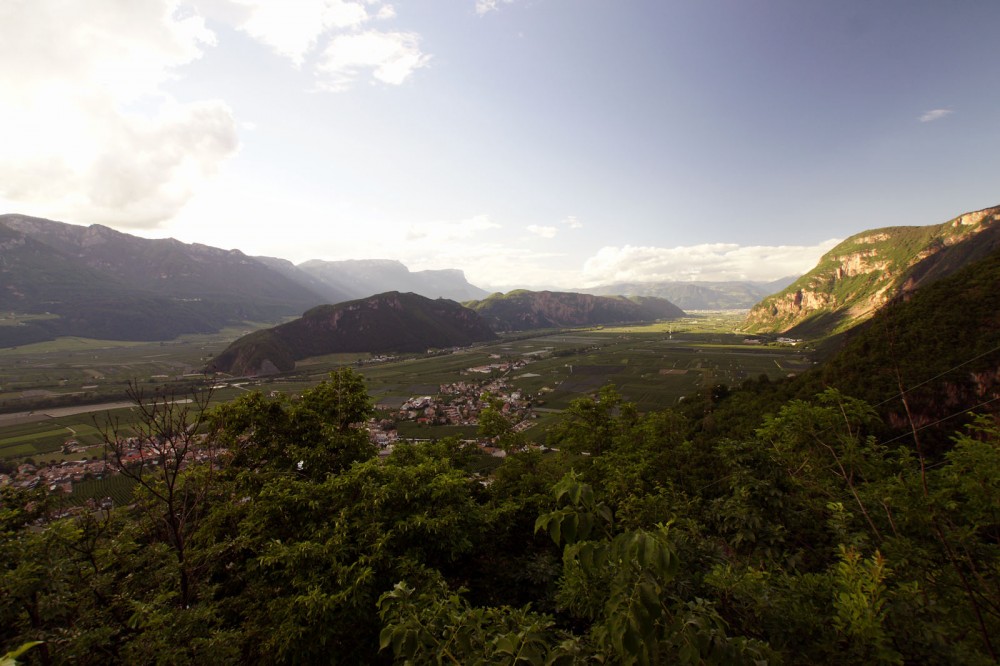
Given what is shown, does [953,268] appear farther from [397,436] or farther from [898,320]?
[397,436]

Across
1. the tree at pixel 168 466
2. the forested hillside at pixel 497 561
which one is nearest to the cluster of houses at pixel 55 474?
the tree at pixel 168 466

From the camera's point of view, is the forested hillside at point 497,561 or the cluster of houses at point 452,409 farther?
the cluster of houses at point 452,409

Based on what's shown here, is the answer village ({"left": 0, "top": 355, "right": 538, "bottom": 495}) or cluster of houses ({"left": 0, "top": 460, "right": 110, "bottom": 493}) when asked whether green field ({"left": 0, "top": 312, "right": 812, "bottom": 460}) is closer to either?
village ({"left": 0, "top": 355, "right": 538, "bottom": 495})

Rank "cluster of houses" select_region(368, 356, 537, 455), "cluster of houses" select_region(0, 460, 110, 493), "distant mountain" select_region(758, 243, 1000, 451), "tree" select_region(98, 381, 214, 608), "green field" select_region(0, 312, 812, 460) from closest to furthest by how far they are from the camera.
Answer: "tree" select_region(98, 381, 214, 608), "distant mountain" select_region(758, 243, 1000, 451), "cluster of houses" select_region(0, 460, 110, 493), "cluster of houses" select_region(368, 356, 537, 455), "green field" select_region(0, 312, 812, 460)

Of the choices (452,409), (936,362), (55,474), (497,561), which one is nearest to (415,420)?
(452,409)

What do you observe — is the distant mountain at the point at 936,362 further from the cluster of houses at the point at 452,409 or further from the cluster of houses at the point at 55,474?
the cluster of houses at the point at 55,474

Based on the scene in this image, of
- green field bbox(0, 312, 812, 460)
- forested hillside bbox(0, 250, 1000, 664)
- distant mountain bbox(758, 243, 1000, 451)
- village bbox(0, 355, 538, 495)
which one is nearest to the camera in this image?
forested hillside bbox(0, 250, 1000, 664)

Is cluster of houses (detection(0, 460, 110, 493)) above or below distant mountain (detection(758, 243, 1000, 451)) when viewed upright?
below

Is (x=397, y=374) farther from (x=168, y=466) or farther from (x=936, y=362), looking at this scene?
(x=168, y=466)

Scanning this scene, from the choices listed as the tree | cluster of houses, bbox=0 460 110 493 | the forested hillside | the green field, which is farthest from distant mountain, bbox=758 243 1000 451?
cluster of houses, bbox=0 460 110 493
